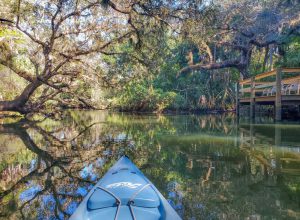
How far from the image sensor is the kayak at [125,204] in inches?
90.6

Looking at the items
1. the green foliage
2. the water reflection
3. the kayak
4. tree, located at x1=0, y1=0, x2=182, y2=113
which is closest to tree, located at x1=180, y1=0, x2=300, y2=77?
the green foliage

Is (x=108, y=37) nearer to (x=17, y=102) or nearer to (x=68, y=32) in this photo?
(x=68, y=32)

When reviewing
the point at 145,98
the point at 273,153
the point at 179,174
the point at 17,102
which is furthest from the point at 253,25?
the point at 179,174

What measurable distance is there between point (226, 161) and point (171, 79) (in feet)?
74.0

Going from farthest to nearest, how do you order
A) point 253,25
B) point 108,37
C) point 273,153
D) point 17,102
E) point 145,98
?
point 145,98, point 253,25, point 108,37, point 17,102, point 273,153

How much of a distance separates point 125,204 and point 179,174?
243cm

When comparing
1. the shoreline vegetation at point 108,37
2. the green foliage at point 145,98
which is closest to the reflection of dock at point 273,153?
the shoreline vegetation at point 108,37

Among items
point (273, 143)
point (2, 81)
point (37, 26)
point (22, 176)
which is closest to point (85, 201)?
point (22, 176)

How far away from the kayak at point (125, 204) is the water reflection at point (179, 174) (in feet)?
1.85

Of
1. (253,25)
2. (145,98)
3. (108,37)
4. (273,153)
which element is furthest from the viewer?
(145,98)

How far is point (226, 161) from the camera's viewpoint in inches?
220

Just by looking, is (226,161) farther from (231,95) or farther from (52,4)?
(231,95)

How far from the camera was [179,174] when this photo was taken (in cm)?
478

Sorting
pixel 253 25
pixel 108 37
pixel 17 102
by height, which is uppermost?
pixel 253 25
